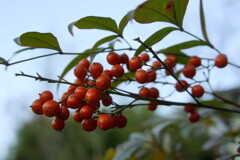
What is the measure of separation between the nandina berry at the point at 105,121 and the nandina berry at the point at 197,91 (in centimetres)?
29

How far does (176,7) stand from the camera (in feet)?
3.00

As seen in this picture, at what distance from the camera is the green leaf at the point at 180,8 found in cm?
90

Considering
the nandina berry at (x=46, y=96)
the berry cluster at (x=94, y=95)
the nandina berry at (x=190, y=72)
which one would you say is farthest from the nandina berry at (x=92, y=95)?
the nandina berry at (x=190, y=72)

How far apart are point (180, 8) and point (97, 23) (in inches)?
9.0

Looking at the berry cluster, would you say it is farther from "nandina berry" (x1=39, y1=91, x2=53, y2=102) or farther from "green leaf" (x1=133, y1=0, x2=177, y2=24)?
"green leaf" (x1=133, y1=0, x2=177, y2=24)

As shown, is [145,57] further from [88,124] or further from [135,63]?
[88,124]

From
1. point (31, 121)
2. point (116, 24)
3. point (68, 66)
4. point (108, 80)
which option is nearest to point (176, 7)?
point (116, 24)

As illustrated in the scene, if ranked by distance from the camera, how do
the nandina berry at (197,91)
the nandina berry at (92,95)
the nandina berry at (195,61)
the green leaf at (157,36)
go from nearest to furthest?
the nandina berry at (92,95)
the green leaf at (157,36)
the nandina berry at (197,91)
the nandina berry at (195,61)

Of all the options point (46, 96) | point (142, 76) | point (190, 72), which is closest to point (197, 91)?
point (190, 72)

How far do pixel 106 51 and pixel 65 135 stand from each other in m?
5.19

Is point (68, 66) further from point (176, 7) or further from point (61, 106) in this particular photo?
point (176, 7)

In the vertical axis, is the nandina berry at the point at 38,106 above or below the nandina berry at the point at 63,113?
above

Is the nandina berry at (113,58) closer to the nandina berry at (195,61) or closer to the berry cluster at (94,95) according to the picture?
the berry cluster at (94,95)

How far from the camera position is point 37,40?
91 cm
